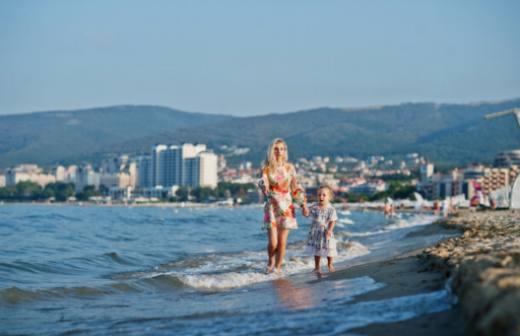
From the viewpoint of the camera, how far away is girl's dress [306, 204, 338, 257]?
24.7 feet

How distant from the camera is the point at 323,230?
24.9 ft

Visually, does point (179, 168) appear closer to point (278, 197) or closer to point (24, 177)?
point (24, 177)

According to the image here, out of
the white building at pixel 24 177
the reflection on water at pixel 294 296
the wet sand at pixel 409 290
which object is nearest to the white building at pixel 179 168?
the white building at pixel 24 177

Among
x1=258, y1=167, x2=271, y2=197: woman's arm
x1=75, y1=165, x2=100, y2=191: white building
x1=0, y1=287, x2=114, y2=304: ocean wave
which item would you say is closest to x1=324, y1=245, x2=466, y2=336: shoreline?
x1=258, y1=167, x2=271, y2=197: woman's arm

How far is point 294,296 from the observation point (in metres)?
5.52

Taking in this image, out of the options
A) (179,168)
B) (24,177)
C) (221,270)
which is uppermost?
(179,168)

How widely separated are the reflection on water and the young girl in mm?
900

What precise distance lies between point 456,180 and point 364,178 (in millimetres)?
46016

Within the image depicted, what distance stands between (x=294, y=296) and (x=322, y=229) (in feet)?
6.90

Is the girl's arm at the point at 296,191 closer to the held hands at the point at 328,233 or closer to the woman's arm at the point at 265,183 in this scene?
the woman's arm at the point at 265,183

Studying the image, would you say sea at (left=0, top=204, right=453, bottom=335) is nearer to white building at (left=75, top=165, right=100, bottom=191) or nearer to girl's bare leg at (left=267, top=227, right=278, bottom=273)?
girl's bare leg at (left=267, top=227, right=278, bottom=273)

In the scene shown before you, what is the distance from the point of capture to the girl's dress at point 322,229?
754 centimetres

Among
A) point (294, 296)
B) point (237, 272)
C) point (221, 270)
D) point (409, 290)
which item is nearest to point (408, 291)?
point (409, 290)

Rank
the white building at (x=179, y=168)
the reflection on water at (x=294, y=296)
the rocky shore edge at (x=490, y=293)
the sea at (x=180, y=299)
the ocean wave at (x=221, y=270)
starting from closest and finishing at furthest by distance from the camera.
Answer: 1. the rocky shore edge at (x=490, y=293)
2. the sea at (x=180, y=299)
3. the reflection on water at (x=294, y=296)
4. the ocean wave at (x=221, y=270)
5. the white building at (x=179, y=168)
